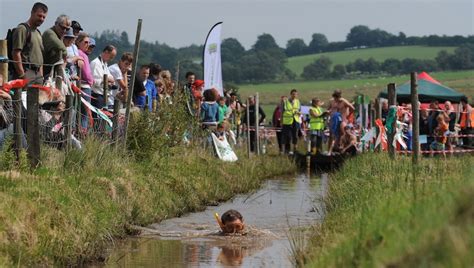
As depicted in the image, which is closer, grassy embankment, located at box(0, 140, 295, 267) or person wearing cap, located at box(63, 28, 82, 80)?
grassy embankment, located at box(0, 140, 295, 267)

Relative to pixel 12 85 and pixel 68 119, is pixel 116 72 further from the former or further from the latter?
pixel 12 85

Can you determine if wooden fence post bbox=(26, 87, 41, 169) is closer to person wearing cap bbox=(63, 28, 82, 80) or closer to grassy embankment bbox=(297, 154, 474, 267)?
person wearing cap bbox=(63, 28, 82, 80)

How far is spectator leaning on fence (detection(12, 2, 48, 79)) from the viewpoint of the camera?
1596cm

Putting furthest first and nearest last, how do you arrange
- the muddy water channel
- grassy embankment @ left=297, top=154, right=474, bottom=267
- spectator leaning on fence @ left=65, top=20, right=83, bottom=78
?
spectator leaning on fence @ left=65, top=20, right=83, bottom=78, the muddy water channel, grassy embankment @ left=297, top=154, right=474, bottom=267

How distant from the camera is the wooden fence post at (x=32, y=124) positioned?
14.4 m

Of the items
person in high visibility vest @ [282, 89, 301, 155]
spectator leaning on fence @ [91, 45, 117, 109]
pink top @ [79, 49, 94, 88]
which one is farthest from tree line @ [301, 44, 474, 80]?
pink top @ [79, 49, 94, 88]

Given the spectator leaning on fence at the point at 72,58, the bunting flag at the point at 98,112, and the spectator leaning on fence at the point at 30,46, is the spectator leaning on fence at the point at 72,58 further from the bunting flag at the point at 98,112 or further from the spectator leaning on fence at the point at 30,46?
the spectator leaning on fence at the point at 30,46

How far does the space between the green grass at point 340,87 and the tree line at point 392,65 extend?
3.43 m

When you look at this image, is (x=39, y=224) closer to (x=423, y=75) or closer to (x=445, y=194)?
(x=445, y=194)

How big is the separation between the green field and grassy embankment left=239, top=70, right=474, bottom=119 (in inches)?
402

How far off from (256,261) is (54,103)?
4.40 m

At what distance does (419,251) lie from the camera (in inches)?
256

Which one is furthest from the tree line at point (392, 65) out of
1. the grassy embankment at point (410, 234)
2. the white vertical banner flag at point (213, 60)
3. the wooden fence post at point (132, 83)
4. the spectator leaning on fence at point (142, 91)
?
the grassy embankment at point (410, 234)

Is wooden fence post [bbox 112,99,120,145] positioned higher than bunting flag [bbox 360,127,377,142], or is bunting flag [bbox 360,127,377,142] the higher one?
wooden fence post [bbox 112,99,120,145]
